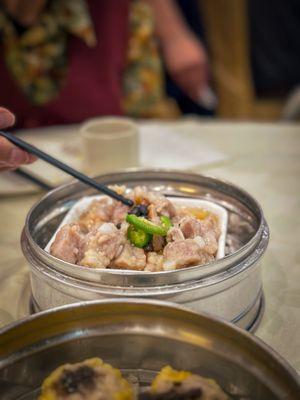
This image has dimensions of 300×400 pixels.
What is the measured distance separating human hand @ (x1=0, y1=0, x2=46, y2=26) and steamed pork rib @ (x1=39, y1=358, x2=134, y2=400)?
1686 mm

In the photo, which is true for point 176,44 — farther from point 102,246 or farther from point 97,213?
point 102,246

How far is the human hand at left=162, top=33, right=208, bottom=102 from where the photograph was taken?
2682 millimetres

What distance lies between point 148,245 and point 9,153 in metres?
0.34

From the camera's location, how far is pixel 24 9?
204cm

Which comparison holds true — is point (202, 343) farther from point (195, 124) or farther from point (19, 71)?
point (19, 71)

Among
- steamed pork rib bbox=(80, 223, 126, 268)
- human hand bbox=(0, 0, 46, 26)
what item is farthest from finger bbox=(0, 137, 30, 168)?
human hand bbox=(0, 0, 46, 26)

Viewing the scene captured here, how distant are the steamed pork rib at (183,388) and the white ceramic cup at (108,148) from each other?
919mm

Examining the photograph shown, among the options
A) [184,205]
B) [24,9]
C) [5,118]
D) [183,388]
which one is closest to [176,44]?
[24,9]

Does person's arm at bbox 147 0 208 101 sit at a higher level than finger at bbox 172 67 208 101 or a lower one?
higher

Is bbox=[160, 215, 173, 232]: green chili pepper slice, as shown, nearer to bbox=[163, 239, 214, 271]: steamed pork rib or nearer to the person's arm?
bbox=[163, 239, 214, 271]: steamed pork rib

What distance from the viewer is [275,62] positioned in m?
3.98

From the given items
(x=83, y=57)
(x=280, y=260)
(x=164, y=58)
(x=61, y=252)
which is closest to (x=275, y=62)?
(x=164, y=58)

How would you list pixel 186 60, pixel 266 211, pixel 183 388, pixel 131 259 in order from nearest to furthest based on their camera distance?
1. pixel 183 388
2. pixel 131 259
3. pixel 266 211
4. pixel 186 60

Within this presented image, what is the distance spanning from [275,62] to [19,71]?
8.05ft
